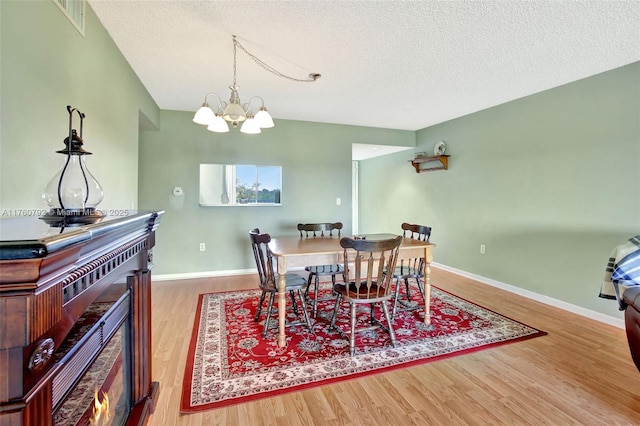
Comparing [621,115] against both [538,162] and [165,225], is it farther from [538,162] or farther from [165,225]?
[165,225]

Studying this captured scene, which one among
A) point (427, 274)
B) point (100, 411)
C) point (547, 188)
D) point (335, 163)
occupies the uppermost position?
point (335, 163)

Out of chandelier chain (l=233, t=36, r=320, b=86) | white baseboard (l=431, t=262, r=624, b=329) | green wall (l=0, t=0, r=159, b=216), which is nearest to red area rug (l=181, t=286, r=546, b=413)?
white baseboard (l=431, t=262, r=624, b=329)

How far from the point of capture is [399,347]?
2338 millimetres

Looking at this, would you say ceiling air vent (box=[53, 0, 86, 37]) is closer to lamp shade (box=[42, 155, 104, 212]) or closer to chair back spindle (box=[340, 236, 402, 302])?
lamp shade (box=[42, 155, 104, 212])

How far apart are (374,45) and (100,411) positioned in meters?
2.71

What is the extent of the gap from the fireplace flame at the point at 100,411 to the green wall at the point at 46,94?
0.86m

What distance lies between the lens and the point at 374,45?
94.0 inches

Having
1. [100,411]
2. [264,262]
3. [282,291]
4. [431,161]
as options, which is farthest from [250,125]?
[431,161]

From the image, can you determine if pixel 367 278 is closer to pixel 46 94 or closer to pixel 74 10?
pixel 46 94

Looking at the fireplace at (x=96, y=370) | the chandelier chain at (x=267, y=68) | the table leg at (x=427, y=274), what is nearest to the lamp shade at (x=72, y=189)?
the fireplace at (x=96, y=370)

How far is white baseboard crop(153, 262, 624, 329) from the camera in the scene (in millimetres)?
2848

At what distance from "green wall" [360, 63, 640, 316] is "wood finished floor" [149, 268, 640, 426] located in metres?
0.89

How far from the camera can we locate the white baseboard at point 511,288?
2.85 metres

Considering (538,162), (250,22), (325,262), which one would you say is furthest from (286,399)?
(538,162)
